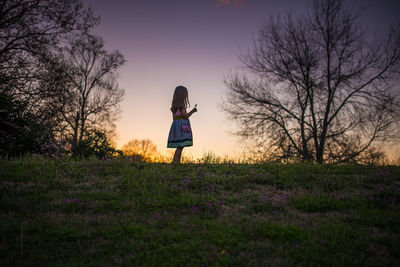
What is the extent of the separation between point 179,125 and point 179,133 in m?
0.29

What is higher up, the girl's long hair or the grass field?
the girl's long hair

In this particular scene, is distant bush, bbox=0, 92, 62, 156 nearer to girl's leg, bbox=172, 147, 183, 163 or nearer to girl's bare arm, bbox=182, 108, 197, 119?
girl's leg, bbox=172, 147, 183, 163

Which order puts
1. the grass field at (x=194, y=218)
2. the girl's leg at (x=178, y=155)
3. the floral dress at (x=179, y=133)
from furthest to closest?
the girl's leg at (x=178, y=155) < the floral dress at (x=179, y=133) < the grass field at (x=194, y=218)

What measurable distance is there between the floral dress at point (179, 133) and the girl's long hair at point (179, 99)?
18cm

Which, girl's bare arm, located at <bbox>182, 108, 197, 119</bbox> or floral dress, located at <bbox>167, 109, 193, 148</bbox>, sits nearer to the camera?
floral dress, located at <bbox>167, 109, 193, 148</bbox>

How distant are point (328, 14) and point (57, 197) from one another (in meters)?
18.0

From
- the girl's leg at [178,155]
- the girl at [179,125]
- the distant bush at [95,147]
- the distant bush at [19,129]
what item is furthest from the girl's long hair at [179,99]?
the distant bush at [19,129]

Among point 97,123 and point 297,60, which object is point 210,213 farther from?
point 97,123

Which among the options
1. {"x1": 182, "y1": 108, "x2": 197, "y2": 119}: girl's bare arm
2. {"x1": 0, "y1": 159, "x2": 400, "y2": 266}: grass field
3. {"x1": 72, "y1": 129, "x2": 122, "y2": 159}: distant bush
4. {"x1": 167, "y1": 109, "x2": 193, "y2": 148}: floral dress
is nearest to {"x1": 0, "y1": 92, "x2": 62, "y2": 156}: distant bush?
{"x1": 72, "y1": 129, "x2": 122, "y2": 159}: distant bush

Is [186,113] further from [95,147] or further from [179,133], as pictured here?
[95,147]

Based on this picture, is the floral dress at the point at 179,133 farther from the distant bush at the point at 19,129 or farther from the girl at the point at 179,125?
the distant bush at the point at 19,129

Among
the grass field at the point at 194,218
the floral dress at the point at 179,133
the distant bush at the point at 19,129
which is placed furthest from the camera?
the distant bush at the point at 19,129

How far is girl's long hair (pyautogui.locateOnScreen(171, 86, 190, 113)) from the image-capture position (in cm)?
942

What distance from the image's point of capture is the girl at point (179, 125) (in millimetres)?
9148
